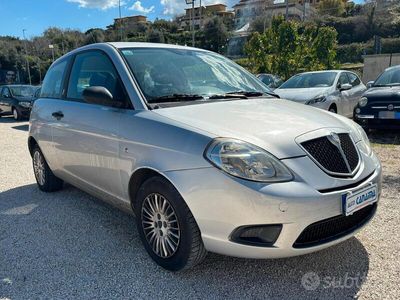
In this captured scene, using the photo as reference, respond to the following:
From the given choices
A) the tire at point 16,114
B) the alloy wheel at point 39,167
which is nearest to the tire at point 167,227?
the alloy wheel at point 39,167

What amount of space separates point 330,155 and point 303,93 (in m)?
6.46

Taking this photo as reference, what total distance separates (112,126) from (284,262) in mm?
1813

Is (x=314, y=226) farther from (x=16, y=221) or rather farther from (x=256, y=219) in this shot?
(x=16, y=221)

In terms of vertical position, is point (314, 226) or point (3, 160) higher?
point (314, 226)

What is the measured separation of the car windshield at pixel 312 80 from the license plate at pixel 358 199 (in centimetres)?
682

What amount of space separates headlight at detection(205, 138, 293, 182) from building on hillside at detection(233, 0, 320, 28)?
6710 cm

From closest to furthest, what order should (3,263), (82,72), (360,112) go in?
(3,263)
(82,72)
(360,112)

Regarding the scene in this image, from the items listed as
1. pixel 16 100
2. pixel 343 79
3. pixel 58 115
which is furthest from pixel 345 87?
pixel 16 100

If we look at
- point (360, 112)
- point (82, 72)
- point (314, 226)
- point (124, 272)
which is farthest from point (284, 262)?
point (360, 112)

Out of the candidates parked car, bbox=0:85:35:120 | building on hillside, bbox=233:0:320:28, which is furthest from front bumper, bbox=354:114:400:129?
building on hillside, bbox=233:0:320:28

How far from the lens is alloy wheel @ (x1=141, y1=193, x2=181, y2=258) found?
2811 millimetres

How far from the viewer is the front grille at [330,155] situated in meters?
2.60

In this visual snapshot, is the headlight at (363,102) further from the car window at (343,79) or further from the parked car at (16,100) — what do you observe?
the parked car at (16,100)

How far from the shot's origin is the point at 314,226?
8.23 feet
